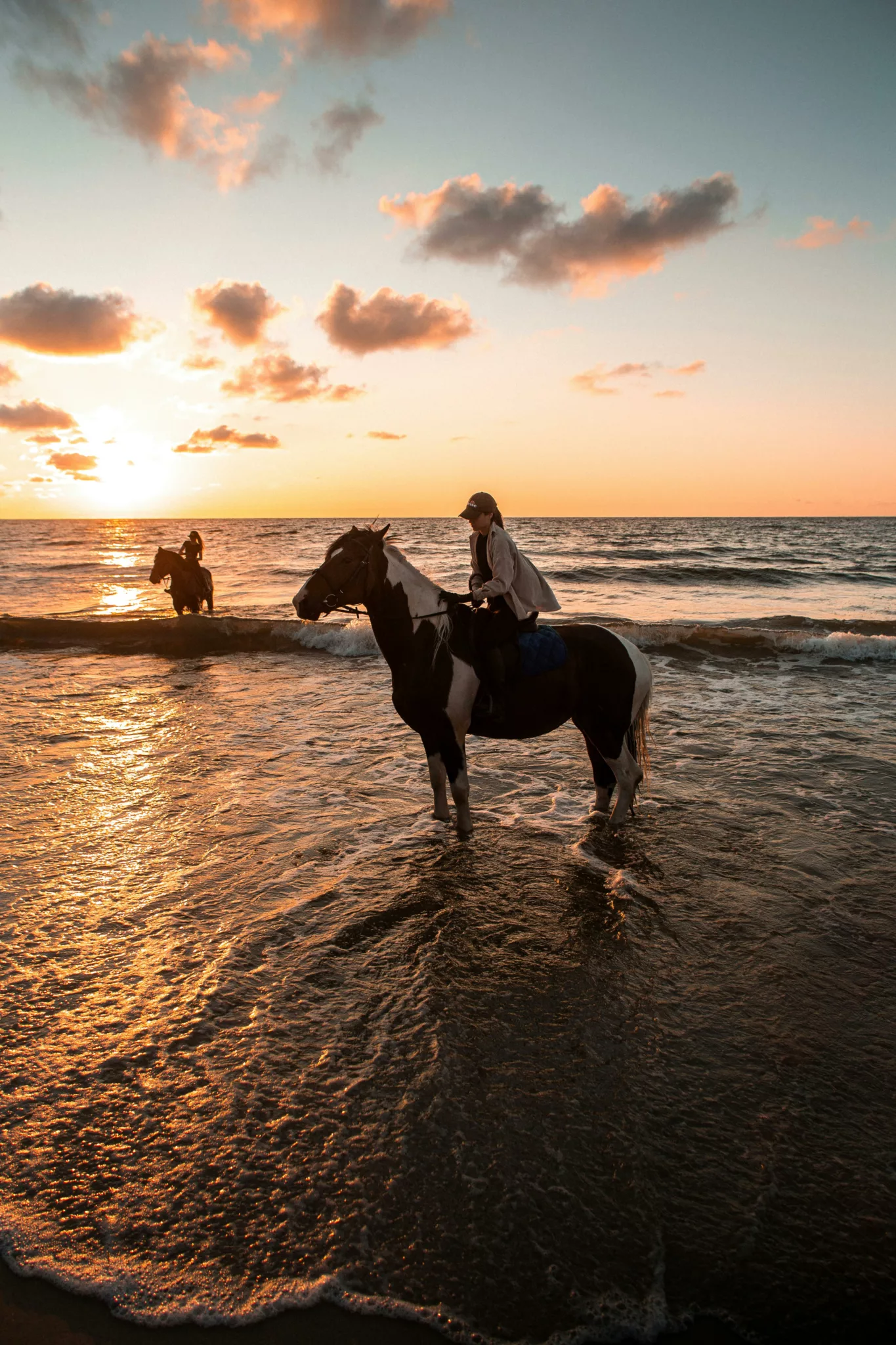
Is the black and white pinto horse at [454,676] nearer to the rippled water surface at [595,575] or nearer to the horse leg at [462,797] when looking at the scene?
the horse leg at [462,797]

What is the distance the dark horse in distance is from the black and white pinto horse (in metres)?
13.9

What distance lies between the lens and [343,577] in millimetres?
5379

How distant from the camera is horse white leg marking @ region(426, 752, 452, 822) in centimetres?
599

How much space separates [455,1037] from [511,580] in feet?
11.2

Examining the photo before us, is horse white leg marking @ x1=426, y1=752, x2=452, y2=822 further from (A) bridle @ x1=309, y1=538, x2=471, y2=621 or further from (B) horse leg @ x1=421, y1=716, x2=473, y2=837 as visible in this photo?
(A) bridle @ x1=309, y1=538, x2=471, y2=621

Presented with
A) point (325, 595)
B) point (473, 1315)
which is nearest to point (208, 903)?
point (325, 595)

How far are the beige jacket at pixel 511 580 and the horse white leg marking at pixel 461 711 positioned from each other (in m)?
0.65

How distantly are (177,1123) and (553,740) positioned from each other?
6.71m

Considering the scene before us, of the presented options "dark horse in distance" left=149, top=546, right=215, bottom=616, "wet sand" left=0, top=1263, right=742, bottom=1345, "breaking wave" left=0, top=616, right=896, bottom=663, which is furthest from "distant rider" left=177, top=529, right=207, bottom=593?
"wet sand" left=0, top=1263, right=742, bottom=1345

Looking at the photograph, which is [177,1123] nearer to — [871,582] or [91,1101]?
[91,1101]

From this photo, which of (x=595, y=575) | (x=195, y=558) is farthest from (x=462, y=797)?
(x=595, y=575)

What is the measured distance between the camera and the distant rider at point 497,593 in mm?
5574

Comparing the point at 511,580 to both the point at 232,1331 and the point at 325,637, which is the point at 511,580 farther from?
the point at 325,637

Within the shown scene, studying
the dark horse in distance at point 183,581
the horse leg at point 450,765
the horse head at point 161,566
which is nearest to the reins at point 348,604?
the horse leg at point 450,765
